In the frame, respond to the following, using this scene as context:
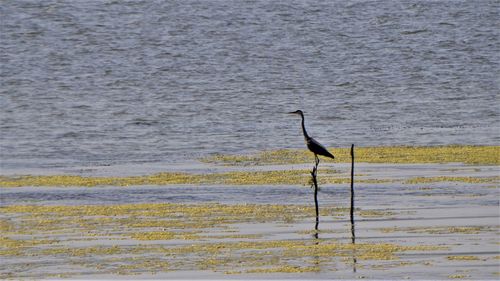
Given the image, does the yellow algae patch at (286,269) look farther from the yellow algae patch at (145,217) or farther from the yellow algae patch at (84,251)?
the yellow algae patch at (145,217)

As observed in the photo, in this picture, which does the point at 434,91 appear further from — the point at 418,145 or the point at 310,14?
the point at 310,14

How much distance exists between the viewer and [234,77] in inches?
1811

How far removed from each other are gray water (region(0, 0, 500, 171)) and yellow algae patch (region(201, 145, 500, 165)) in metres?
1.08

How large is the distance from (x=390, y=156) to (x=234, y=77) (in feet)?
62.5

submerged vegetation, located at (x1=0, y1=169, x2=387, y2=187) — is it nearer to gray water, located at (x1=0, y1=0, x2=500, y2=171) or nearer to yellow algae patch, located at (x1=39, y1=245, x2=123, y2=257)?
gray water, located at (x1=0, y1=0, x2=500, y2=171)

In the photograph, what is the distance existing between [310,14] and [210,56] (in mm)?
11769

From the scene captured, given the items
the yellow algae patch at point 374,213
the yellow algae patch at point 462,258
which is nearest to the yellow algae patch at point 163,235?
the yellow algae patch at point 374,213

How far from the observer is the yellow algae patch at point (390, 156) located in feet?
87.2

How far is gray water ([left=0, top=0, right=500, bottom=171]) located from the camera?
1267 inches

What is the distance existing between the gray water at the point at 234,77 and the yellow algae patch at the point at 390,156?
1084mm

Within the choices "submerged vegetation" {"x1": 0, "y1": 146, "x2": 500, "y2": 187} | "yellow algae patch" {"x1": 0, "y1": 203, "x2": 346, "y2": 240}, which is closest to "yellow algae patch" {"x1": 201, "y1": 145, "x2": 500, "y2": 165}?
"submerged vegetation" {"x1": 0, "y1": 146, "x2": 500, "y2": 187}

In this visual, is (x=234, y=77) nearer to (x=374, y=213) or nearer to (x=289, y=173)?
(x=289, y=173)

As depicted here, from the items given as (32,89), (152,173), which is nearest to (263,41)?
(32,89)

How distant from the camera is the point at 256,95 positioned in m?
41.7
